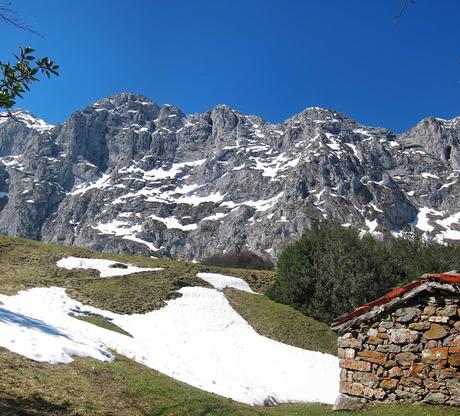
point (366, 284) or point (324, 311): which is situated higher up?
point (366, 284)

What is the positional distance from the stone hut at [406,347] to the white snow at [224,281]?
32.5m

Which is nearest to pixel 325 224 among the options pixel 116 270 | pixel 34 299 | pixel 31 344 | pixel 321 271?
pixel 321 271

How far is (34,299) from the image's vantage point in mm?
31000

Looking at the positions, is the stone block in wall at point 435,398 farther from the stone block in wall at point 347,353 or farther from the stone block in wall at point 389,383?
the stone block in wall at point 347,353

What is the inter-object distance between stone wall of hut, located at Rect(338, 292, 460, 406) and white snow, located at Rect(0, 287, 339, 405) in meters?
5.70

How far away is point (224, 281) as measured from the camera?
49.0 m

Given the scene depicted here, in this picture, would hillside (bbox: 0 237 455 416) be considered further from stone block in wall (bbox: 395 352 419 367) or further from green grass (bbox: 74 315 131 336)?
stone block in wall (bbox: 395 352 419 367)

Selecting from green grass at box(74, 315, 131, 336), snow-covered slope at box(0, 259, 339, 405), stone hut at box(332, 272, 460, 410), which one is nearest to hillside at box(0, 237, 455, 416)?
green grass at box(74, 315, 131, 336)

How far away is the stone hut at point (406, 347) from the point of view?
1295 cm

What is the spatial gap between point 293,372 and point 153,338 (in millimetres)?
9970

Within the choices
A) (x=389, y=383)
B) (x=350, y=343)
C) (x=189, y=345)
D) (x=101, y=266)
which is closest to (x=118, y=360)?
(x=350, y=343)

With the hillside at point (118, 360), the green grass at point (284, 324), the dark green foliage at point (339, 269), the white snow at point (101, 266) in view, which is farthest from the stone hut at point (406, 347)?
the white snow at point (101, 266)

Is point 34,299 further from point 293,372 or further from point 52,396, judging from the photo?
point 52,396

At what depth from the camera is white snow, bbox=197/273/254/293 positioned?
1880 inches
